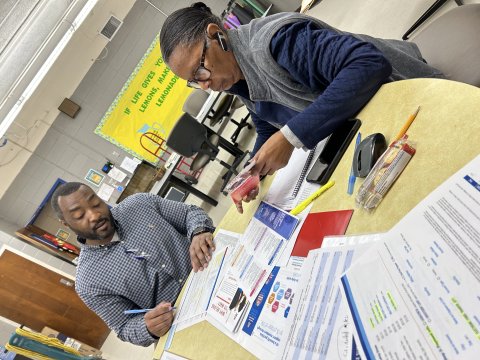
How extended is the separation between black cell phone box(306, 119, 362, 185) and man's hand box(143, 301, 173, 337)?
30.7 inches

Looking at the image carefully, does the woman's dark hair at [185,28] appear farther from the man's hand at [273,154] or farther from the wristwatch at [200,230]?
the wristwatch at [200,230]

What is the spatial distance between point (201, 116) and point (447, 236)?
302cm

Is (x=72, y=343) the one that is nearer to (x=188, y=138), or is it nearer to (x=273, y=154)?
(x=188, y=138)

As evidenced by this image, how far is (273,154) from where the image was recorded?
103 cm

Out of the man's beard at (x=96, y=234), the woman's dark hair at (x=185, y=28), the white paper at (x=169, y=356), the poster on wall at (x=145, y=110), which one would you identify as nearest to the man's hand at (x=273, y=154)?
the woman's dark hair at (x=185, y=28)

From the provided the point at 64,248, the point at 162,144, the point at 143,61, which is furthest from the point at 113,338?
the point at 143,61

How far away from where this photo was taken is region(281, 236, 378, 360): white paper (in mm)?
617

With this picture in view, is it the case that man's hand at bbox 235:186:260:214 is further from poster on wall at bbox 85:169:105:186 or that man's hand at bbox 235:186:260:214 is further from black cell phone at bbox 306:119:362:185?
poster on wall at bbox 85:169:105:186

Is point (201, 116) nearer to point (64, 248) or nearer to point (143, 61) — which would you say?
point (143, 61)

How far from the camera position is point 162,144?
449 cm

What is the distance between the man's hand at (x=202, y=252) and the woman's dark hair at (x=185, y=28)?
72 cm

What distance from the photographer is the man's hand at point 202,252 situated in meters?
1.39

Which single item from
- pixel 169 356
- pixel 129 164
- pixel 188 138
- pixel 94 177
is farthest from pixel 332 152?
pixel 94 177

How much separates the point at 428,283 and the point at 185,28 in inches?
35.1
